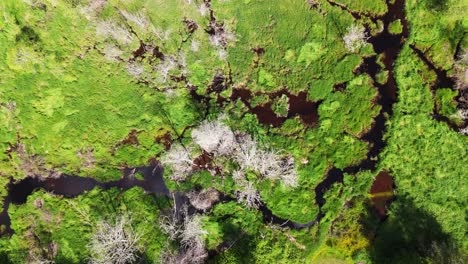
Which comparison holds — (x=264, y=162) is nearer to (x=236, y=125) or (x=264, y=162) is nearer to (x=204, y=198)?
(x=236, y=125)

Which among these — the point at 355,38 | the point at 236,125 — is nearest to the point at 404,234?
the point at 236,125

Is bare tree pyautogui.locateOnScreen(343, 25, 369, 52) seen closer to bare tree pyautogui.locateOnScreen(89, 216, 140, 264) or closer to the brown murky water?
the brown murky water

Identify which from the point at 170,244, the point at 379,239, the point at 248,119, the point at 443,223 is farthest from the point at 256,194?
the point at 443,223

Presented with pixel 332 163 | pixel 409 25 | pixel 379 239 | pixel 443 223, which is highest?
pixel 409 25

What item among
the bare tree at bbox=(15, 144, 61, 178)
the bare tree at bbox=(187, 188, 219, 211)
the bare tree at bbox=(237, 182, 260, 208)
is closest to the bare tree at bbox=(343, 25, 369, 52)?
the bare tree at bbox=(237, 182, 260, 208)

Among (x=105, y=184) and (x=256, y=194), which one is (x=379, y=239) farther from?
(x=105, y=184)

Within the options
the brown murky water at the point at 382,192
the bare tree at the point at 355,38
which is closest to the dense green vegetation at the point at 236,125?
the bare tree at the point at 355,38
